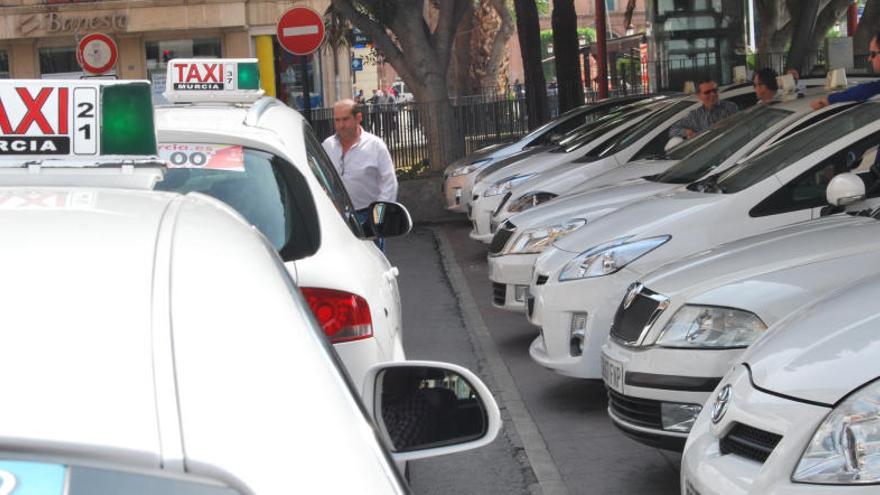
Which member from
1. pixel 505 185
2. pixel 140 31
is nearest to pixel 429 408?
pixel 505 185

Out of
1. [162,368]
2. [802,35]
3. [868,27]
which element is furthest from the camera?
[868,27]

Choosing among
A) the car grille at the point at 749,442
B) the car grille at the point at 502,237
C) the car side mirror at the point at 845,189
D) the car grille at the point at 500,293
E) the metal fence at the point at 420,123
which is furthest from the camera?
the metal fence at the point at 420,123

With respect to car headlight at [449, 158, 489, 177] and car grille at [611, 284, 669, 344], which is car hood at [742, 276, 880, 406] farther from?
car headlight at [449, 158, 489, 177]

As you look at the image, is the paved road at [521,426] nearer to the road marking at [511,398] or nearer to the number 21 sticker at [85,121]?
the road marking at [511,398]

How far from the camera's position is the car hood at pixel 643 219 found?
315 inches

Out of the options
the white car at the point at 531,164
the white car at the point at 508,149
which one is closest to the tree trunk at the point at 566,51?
the white car at the point at 508,149

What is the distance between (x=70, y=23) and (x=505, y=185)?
27.5 metres

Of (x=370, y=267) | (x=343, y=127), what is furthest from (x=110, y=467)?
(x=343, y=127)

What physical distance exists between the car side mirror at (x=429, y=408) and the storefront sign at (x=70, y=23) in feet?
125

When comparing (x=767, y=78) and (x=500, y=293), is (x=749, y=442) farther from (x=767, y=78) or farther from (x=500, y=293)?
(x=767, y=78)

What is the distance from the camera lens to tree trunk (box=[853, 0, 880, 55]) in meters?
28.2

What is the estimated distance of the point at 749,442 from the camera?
430 centimetres

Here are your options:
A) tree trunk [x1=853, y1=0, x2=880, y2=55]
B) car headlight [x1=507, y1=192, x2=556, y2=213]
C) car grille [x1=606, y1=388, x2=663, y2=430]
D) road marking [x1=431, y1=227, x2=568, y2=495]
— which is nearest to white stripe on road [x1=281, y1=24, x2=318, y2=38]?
road marking [x1=431, y1=227, x2=568, y2=495]

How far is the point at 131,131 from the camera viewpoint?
127 inches
